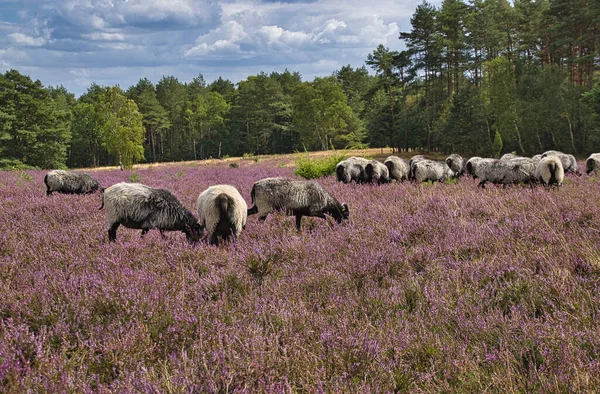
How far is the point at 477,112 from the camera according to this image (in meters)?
42.6

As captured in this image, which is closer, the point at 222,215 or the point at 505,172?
the point at 222,215

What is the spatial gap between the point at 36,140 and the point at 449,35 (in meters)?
60.5

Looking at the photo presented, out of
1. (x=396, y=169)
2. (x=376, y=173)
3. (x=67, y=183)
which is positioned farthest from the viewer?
(x=396, y=169)

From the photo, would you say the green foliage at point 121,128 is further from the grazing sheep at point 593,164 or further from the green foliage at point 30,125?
the grazing sheep at point 593,164

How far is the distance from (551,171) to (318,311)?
366 inches

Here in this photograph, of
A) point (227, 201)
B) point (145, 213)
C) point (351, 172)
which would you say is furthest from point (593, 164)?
point (145, 213)

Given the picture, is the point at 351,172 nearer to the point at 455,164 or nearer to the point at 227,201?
the point at 455,164

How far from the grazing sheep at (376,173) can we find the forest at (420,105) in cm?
1267

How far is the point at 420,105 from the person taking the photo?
59.8 m

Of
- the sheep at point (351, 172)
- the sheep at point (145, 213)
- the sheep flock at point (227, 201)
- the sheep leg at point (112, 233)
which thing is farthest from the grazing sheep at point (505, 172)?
the sheep leg at point (112, 233)

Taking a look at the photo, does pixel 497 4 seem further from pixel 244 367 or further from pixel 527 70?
pixel 244 367

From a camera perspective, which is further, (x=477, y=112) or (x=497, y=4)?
(x=497, y=4)

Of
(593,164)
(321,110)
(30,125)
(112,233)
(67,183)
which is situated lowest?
(112,233)

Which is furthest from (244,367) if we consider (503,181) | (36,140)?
(36,140)
